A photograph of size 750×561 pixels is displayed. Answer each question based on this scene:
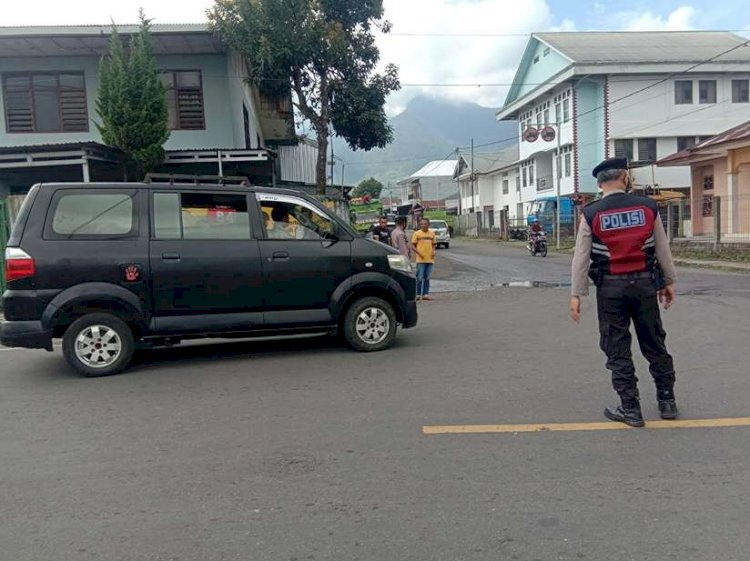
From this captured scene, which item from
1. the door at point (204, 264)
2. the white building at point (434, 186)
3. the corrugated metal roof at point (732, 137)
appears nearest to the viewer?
the door at point (204, 264)

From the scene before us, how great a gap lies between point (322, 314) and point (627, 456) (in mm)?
3877

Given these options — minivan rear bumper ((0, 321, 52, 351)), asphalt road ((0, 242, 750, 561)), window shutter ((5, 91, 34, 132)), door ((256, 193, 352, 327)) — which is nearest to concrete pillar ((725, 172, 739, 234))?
asphalt road ((0, 242, 750, 561))

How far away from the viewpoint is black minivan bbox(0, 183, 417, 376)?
624 centimetres

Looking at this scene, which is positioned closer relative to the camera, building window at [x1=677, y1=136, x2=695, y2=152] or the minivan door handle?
the minivan door handle

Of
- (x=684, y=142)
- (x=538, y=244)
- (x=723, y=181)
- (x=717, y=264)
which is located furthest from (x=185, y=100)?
(x=684, y=142)

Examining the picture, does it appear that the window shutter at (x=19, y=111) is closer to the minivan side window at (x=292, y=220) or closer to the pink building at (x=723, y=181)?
the minivan side window at (x=292, y=220)

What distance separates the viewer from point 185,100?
18797mm

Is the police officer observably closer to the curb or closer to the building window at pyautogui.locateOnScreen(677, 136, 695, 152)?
the curb

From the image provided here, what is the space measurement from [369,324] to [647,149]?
33.9 metres

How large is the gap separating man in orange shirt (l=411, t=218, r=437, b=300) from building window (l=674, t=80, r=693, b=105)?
29.3 metres

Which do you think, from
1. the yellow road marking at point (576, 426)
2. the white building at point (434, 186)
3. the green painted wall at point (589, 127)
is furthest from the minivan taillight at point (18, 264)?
the white building at point (434, 186)

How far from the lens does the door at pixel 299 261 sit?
694cm

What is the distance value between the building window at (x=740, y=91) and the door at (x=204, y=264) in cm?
3756

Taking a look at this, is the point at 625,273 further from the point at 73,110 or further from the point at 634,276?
the point at 73,110
